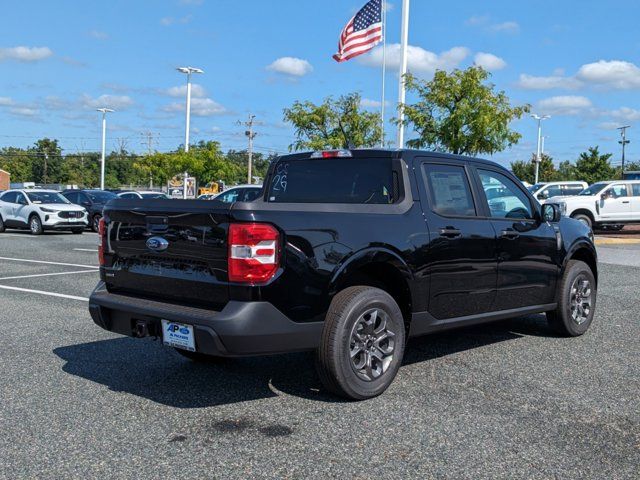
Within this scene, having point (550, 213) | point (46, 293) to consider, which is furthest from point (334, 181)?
point (46, 293)

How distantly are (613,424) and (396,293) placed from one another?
1.69 metres

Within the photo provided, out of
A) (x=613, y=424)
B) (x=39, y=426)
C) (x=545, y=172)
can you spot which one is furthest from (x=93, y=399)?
(x=545, y=172)

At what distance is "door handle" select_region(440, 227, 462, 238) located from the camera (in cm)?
532

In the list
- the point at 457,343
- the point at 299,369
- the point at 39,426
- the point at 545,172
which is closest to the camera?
the point at 39,426

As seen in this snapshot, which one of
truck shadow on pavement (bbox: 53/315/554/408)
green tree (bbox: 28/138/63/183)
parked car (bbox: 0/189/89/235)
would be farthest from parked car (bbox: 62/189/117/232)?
green tree (bbox: 28/138/63/183)

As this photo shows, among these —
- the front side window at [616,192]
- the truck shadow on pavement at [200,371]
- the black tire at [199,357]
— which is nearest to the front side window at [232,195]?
the truck shadow on pavement at [200,371]

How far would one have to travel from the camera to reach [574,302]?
6941 millimetres

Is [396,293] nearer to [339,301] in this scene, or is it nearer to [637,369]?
[339,301]

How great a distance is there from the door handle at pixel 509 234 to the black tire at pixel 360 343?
153 cm

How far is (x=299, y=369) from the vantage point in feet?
18.5

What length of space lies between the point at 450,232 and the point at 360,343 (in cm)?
126

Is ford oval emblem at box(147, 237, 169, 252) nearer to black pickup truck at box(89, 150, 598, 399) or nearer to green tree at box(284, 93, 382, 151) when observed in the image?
black pickup truck at box(89, 150, 598, 399)

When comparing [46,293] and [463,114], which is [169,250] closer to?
[46,293]

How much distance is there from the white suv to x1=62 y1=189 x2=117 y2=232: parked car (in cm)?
1603
